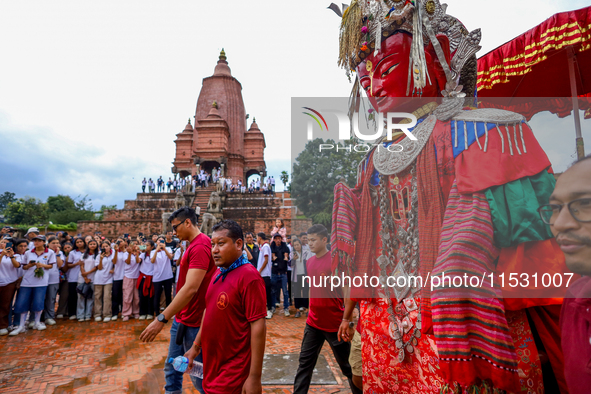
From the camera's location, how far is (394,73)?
1.63 metres

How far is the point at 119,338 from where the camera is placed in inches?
238

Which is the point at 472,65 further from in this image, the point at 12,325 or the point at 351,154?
the point at 12,325

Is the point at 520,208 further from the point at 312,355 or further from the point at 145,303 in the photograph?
the point at 145,303

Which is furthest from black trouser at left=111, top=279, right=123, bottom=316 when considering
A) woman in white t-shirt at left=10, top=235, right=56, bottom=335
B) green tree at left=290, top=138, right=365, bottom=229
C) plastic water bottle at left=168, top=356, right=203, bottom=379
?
green tree at left=290, top=138, right=365, bottom=229

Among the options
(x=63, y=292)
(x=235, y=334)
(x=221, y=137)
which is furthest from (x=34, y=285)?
(x=221, y=137)

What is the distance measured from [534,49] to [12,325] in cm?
965

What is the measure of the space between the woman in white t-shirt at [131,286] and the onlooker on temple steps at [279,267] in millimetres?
3341

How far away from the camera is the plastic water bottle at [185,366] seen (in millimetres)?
2486

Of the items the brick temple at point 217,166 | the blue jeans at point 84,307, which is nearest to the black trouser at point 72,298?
the blue jeans at point 84,307

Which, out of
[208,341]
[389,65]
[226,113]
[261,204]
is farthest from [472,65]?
[226,113]

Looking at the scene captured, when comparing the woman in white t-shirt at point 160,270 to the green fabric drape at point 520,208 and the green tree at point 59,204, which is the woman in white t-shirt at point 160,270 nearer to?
the green fabric drape at point 520,208

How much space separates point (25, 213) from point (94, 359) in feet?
126

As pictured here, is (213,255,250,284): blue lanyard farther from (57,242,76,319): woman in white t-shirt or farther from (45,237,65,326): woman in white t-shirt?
(57,242,76,319): woman in white t-shirt

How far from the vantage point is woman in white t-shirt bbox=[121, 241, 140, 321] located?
24.9 feet
